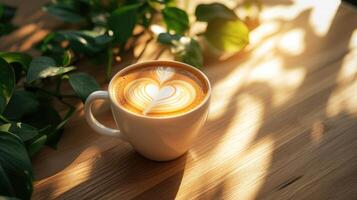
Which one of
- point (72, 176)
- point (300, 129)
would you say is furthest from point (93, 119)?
point (300, 129)

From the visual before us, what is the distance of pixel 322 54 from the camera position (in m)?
0.75

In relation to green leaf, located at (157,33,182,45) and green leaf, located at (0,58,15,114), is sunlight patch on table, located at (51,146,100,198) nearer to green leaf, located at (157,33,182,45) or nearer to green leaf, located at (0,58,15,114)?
green leaf, located at (0,58,15,114)

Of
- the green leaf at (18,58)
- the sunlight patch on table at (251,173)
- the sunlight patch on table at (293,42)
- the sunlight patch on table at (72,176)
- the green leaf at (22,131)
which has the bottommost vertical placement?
the sunlight patch on table at (72,176)

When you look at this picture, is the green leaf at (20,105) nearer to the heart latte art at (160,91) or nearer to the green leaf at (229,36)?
the heart latte art at (160,91)

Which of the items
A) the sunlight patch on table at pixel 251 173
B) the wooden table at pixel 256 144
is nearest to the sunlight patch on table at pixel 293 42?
the wooden table at pixel 256 144

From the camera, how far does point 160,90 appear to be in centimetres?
55

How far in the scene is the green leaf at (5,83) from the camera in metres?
0.55

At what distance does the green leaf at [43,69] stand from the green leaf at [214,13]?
29 cm

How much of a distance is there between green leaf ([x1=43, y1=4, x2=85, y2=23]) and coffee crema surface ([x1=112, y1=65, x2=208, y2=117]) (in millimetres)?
303

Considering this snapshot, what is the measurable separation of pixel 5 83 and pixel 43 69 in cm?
7

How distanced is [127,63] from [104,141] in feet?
0.66

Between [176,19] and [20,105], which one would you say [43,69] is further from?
[176,19]

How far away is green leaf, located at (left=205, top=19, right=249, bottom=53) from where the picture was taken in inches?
29.7

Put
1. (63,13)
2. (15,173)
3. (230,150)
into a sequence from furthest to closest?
(63,13)
(230,150)
(15,173)
